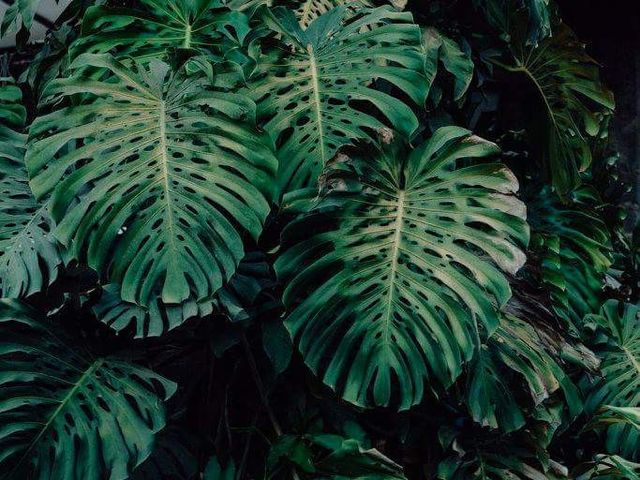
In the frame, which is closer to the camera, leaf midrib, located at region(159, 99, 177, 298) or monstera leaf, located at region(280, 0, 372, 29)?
leaf midrib, located at region(159, 99, 177, 298)

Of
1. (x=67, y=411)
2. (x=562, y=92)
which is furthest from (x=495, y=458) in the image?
(x=562, y=92)

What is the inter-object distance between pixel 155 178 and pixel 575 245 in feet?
4.45

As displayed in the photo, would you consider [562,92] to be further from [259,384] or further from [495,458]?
[259,384]

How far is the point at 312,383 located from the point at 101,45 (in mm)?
818

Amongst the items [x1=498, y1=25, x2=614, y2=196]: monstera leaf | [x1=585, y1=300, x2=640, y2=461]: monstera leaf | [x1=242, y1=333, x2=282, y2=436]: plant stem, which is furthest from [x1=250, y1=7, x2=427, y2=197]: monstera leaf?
[x1=585, y1=300, x2=640, y2=461]: monstera leaf

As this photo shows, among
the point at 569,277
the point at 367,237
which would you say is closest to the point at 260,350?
the point at 367,237

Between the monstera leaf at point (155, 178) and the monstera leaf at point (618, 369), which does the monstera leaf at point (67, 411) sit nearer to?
the monstera leaf at point (155, 178)

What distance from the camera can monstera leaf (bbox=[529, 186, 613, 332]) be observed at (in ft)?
7.81

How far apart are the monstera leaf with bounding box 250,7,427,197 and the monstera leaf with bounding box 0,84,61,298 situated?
0.48 meters

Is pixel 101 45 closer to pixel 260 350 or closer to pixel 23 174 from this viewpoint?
pixel 23 174

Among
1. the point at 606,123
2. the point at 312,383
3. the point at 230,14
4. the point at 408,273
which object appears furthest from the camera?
the point at 606,123

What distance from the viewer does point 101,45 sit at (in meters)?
1.87

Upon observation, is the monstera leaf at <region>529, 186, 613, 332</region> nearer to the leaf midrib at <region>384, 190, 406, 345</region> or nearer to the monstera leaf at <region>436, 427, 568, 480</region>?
the monstera leaf at <region>436, 427, 568, 480</region>

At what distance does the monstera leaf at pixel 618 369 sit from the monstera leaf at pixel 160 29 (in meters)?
1.13
